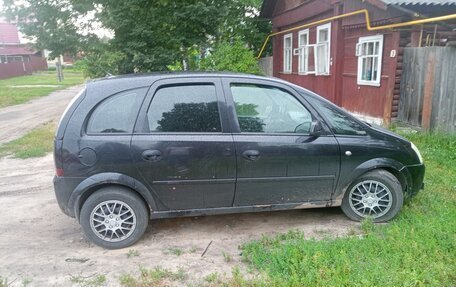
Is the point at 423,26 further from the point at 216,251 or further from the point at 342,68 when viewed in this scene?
the point at 216,251

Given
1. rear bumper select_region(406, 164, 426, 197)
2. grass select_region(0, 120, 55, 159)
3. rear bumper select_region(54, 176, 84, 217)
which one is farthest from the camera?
grass select_region(0, 120, 55, 159)

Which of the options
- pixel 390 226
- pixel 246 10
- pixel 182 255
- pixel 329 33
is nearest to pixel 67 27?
pixel 329 33

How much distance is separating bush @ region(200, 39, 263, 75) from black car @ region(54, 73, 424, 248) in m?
8.25

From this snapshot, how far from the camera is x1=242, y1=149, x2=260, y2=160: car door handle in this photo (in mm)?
3660

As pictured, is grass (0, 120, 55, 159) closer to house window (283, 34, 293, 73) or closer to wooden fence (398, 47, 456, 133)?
wooden fence (398, 47, 456, 133)

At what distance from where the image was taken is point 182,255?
11.5ft

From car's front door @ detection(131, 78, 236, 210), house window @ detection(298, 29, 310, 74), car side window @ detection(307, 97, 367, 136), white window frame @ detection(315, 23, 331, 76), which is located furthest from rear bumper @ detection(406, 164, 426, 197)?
house window @ detection(298, 29, 310, 74)

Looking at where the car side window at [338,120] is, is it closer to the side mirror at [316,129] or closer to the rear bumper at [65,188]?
the side mirror at [316,129]

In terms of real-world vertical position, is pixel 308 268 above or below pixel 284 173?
below

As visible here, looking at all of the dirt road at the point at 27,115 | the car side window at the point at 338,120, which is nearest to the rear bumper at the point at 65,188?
the car side window at the point at 338,120

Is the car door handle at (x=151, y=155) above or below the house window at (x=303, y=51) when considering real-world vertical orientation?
below

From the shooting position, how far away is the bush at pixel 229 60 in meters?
12.0

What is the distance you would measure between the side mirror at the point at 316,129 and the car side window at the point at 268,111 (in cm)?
4

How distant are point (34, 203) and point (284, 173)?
11.1 ft
